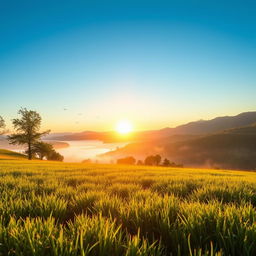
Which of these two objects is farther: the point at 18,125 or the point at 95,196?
the point at 18,125

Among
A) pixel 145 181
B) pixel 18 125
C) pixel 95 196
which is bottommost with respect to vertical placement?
pixel 145 181

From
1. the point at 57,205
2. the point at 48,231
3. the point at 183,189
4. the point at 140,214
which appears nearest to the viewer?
the point at 48,231

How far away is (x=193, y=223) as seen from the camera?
7.32 feet

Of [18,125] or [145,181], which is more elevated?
[18,125]

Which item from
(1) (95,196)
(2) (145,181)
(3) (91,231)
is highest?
(3) (91,231)

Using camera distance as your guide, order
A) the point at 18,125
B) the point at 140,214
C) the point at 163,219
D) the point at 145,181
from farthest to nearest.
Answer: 1. the point at 18,125
2. the point at 145,181
3. the point at 140,214
4. the point at 163,219

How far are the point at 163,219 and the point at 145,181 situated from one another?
503 cm

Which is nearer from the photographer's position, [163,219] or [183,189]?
[163,219]

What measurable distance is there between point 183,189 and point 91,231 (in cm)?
370

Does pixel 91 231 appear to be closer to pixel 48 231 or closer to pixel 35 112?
pixel 48 231

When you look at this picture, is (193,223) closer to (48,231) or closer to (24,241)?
(48,231)


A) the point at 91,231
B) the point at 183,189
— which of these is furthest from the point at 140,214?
the point at 183,189

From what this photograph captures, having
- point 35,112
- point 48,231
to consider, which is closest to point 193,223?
point 48,231

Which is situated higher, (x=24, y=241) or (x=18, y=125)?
(x=18, y=125)
